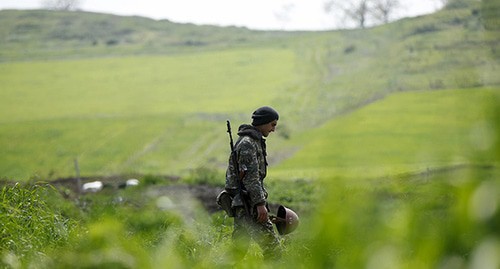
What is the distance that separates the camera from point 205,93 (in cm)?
6312

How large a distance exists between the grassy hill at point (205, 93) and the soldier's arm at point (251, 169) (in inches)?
889

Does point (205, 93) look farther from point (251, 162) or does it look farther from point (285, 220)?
point (251, 162)

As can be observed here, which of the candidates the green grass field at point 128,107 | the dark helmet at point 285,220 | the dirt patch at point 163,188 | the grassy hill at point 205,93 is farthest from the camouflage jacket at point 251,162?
the green grass field at point 128,107

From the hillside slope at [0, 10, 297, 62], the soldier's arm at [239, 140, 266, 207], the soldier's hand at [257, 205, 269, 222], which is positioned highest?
the soldier's arm at [239, 140, 266, 207]

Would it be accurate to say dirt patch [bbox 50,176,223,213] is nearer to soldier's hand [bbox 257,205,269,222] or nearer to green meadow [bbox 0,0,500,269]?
green meadow [bbox 0,0,500,269]

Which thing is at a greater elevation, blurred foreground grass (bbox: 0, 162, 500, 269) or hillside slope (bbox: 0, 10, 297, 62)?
blurred foreground grass (bbox: 0, 162, 500, 269)

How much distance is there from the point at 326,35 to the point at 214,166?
46.1m

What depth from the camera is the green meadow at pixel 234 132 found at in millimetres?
1918

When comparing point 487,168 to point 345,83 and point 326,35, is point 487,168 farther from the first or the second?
point 326,35

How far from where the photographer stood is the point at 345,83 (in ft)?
196

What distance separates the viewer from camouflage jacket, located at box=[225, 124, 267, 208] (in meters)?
7.64

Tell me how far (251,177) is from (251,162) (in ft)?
0.42

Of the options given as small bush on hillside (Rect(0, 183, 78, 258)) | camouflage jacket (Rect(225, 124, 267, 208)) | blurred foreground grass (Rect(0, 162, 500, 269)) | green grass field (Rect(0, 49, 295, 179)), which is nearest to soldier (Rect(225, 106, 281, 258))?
camouflage jacket (Rect(225, 124, 267, 208))

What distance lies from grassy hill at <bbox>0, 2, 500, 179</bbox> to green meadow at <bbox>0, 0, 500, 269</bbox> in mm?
203
